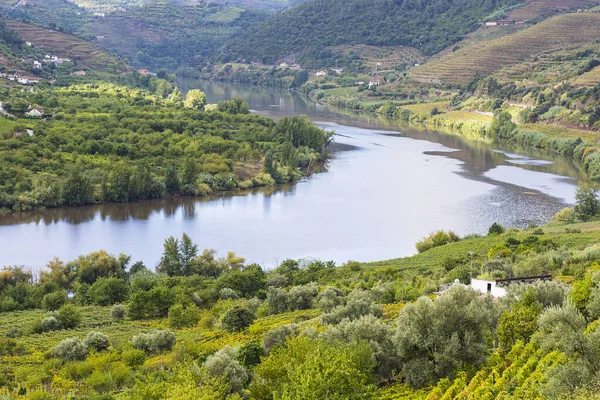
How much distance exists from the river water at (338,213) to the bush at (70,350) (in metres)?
15.1

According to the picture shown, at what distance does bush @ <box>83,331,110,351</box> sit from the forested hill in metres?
125

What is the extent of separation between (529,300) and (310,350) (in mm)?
6263

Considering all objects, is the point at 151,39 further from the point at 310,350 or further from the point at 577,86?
the point at 310,350

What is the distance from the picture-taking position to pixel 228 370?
1905 cm

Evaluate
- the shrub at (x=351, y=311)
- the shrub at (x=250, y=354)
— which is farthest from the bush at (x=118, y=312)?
the shrub at (x=250, y=354)

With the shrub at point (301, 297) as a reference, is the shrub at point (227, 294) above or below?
below

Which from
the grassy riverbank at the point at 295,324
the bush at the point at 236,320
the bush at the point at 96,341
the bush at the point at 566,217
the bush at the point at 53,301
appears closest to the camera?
the grassy riverbank at the point at 295,324

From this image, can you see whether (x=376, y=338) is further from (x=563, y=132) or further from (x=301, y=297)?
(x=563, y=132)

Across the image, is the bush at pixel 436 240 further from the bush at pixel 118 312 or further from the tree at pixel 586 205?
the bush at pixel 118 312

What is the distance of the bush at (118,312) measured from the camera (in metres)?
31.0

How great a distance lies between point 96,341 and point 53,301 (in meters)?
7.46

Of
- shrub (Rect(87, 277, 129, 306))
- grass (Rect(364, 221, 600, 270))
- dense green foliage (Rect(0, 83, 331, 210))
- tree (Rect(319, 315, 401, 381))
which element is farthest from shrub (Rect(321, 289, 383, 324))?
dense green foliage (Rect(0, 83, 331, 210))

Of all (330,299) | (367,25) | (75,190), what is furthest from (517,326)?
(367,25)

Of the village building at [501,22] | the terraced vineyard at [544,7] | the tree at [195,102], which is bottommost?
the tree at [195,102]
